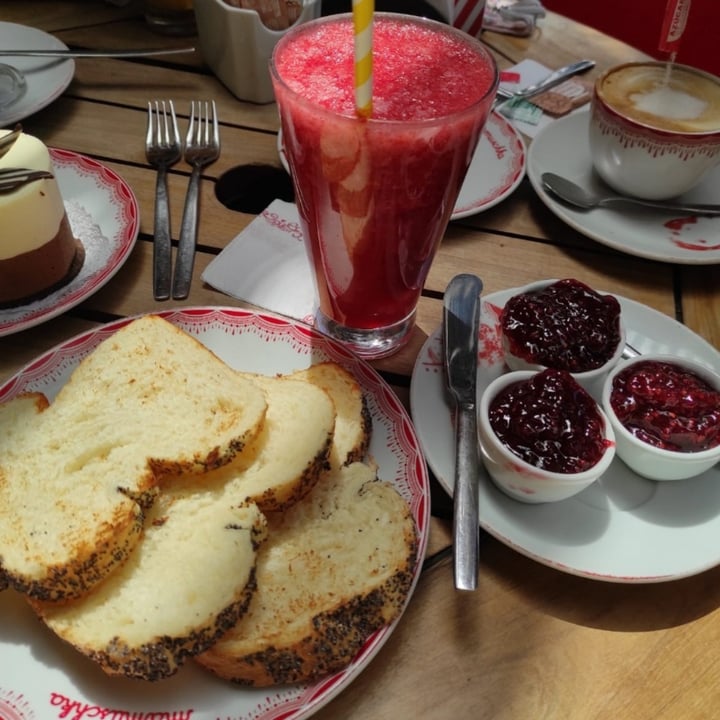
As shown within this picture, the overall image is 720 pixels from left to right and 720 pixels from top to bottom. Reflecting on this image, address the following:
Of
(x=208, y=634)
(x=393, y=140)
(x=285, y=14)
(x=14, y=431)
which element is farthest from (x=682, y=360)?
(x=285, y=14)

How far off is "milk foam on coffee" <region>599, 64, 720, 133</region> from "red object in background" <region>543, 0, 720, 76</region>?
1.71 metres

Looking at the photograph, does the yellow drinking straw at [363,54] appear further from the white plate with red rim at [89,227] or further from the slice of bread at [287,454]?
the white plate with red rim at [89,227]

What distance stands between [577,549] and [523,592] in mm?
87

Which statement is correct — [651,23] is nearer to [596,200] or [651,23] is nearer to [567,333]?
[596,200]

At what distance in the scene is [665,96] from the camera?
1.48 m

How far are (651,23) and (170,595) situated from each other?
3.39 metres

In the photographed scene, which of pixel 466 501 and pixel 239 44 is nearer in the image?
pixel 466 501

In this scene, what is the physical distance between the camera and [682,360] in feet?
3.41

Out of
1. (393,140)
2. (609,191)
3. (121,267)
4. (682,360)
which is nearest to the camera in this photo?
(393,140)

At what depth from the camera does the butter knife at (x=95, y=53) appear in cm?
167

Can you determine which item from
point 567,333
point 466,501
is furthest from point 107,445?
point 567,333

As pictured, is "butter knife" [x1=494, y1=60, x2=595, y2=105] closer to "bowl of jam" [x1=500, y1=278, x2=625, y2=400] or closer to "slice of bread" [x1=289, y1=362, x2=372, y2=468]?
"bowl of jam" [x1=500, y1=278, x2=625, y2=400]

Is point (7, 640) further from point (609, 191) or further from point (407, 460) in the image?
point (609, 191)

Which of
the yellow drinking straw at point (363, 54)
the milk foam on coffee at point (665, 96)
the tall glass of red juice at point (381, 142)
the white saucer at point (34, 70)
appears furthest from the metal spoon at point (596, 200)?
the white saucer at point (34, 70)
